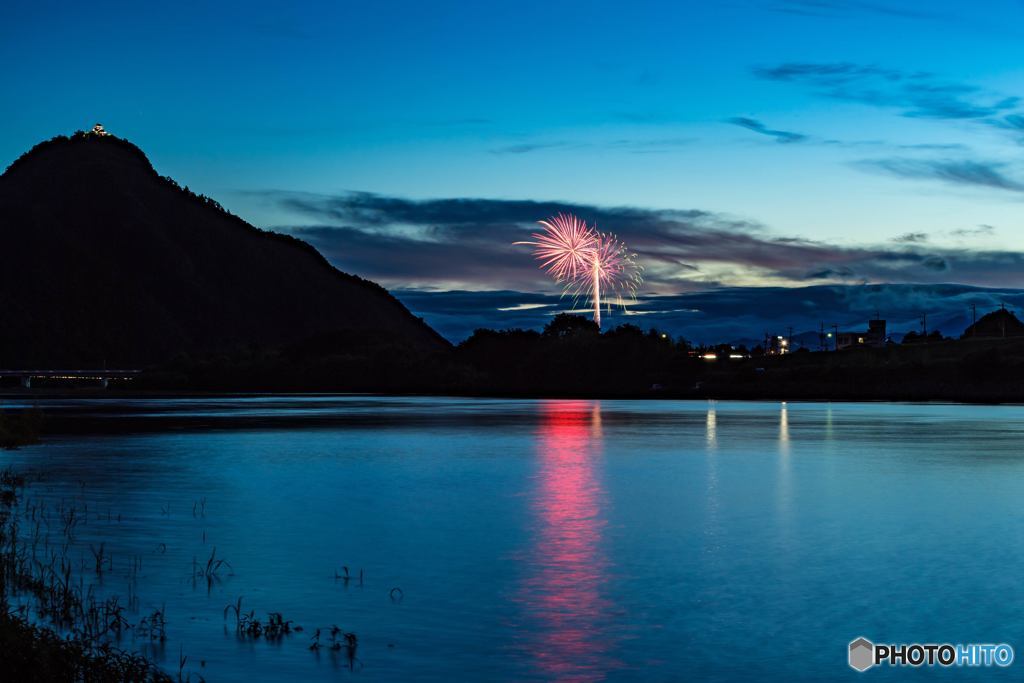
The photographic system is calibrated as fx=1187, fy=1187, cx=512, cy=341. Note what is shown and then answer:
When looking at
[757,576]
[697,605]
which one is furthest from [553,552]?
[697,605]

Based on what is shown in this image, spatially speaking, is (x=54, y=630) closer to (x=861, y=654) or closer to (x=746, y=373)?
(x=861, y=654)

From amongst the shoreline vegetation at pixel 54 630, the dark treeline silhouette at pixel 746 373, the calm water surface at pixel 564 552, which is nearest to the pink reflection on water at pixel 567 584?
the calm water surface at pixel 564 552

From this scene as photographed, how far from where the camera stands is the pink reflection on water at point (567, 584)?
54.3 ft

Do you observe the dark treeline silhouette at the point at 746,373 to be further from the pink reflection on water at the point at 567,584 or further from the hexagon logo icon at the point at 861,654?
the hexagon logo icon at the point at 861,654

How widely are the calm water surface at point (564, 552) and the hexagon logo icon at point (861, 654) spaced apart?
239 millimetres

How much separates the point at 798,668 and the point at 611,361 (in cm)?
17525

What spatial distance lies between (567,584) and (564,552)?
4.29 metres

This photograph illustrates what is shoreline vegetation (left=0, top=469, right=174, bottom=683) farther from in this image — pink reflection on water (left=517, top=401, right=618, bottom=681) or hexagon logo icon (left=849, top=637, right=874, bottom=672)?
hexagon logo icon (left=849, top=637, right=874, bottom=672)

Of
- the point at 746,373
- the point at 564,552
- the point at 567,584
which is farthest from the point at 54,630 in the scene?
the point at 746,373

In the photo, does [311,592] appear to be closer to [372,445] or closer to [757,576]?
[757,576]

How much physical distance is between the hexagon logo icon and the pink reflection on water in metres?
3.35

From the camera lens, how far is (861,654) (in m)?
16.9

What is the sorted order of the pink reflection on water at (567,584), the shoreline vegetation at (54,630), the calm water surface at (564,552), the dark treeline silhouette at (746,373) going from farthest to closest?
the dark treeline silhouette at (746,373), the calm water surface at (564,552), the pink reflection on water at (567,584), the shoreline vegetation at (54,630)

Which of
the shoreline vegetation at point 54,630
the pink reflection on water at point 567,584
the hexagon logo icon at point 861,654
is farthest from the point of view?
the pink reflection on water at point 567,584
